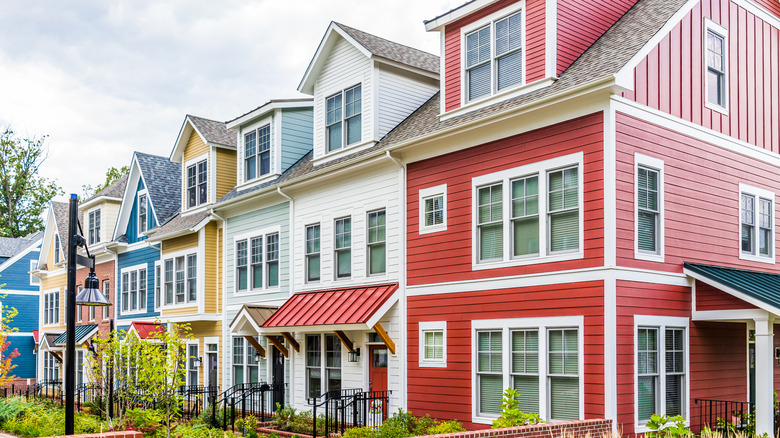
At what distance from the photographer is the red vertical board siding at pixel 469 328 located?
47.4ft

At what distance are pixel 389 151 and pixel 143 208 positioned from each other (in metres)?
17.0

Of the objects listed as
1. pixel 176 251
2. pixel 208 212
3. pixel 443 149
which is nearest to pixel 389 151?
pixel 443 149

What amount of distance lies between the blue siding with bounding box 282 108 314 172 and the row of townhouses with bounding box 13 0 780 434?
688 mm

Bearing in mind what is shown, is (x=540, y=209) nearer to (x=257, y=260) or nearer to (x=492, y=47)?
(x=492, y=47)

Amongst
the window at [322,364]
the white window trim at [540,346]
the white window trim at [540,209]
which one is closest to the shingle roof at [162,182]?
the window at [322,364]

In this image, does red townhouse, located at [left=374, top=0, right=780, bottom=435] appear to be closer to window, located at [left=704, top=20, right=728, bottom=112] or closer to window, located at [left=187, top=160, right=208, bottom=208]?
window, located at [left=704, top=20, right=728, bottom=112]

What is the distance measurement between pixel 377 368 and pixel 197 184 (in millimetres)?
12399

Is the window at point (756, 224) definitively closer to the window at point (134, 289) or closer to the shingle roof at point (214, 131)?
the shingle roof at point (214, 131)

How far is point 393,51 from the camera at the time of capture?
2205 centimetres

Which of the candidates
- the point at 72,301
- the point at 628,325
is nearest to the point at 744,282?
the point at 628,325

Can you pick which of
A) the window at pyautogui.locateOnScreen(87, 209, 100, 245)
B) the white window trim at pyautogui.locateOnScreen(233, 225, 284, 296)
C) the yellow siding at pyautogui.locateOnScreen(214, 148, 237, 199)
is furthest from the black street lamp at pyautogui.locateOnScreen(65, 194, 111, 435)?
the window at pyautogui.locateOnScreen(87, 209, 100, 245)

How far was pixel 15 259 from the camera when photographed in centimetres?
4878

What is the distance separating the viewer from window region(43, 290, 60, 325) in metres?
42.1

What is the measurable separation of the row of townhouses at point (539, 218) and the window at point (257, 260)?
119 millimetres
